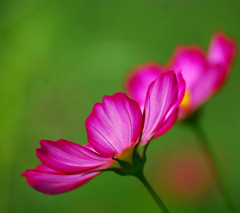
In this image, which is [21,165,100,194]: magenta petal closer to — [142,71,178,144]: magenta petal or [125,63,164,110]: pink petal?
[142,71,178,144]: magenta petal

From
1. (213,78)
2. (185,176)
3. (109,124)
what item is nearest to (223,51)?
(213,78)

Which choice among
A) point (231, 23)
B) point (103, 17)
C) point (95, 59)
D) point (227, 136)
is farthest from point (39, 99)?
point (231, 23)

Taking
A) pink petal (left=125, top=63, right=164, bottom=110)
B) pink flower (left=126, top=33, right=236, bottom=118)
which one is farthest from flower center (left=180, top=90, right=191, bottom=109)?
pink petal (left=125, top=63, right=164, bottom=110)

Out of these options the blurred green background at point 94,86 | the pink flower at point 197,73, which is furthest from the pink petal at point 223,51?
the blurred green background at point 94,86

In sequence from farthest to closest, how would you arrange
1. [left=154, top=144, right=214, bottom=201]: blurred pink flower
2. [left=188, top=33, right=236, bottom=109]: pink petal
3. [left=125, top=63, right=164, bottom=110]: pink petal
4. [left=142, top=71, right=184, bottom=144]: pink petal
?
[left=154, top=144, right=214, bottom=201]: blurred pink flower < [left=125, top=63, right=164, bottom=110]: pink petal < [left=188, top=33, right=236, bottom=109]: pink petal < [left=142, top=71, right=184, bottom=144]: pink petal

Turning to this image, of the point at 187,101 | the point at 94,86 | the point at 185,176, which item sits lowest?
the point at 185,176

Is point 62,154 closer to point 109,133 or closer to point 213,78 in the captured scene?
point 109,133

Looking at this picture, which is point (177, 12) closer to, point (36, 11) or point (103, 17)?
point (103, 17)
